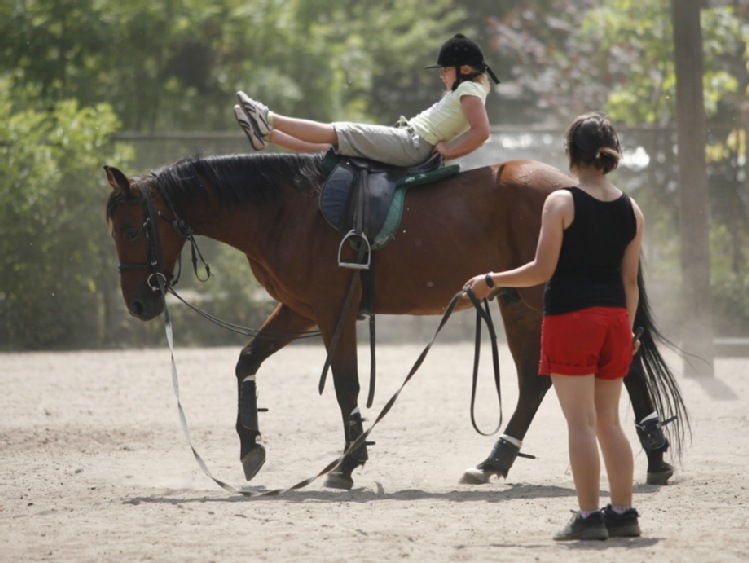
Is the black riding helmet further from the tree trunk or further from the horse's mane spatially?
the tree trunk

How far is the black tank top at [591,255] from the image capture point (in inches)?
198

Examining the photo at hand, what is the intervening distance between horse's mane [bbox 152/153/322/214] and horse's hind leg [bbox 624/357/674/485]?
195cm

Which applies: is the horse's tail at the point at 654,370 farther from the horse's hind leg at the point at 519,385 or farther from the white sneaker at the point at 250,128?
the white sneaker at the point at 250,128

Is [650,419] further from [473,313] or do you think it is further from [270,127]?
[473,313]

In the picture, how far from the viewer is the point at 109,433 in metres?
8.82

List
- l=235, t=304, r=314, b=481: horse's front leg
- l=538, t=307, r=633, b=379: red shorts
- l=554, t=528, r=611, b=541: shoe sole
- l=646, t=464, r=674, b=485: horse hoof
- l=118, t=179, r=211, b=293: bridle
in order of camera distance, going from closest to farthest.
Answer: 1. l=538, t=307, r=633, b=379: red shorts
2. l=554, t=528, r=611, b=541: shoe sole
3. l=646, t=464, r=674, b=485: horse hoof
4. l=118, t=179, r=211, b=293: bridle
5. l=235, t=304, r=314, b=481: horse's front leg

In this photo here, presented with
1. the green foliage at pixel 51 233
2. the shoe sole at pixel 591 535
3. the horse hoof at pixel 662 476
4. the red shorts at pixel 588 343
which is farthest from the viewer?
the green foliage at pixel 51 233

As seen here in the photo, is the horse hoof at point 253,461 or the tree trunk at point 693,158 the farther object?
the tree trunk at point 693,158

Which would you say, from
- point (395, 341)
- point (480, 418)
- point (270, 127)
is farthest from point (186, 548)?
point (395, 341)

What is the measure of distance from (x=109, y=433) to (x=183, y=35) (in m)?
14.9

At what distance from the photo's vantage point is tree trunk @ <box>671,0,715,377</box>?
38.7 ft

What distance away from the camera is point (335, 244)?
692cm

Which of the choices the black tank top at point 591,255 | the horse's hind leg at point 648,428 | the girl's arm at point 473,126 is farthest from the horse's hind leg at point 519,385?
the black tank top at point 591,255

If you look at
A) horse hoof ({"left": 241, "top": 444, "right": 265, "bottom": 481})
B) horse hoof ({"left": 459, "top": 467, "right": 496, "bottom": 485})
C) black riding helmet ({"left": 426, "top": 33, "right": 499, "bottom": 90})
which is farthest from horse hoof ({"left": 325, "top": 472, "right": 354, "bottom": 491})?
black riding helmet ({"left": 426, "top": 33, "right": 499, "bottom": 90})
